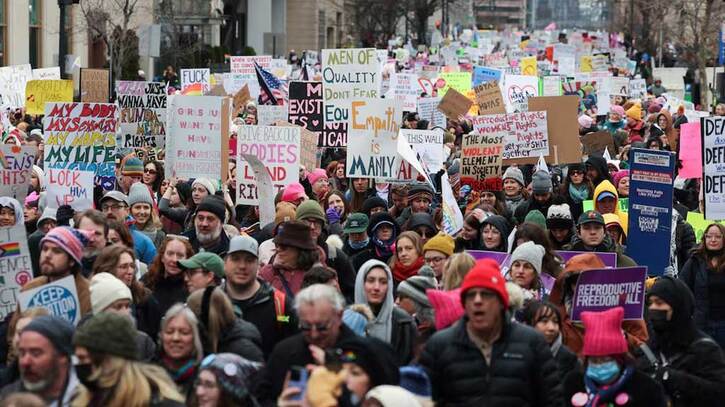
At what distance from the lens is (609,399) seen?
7199mm

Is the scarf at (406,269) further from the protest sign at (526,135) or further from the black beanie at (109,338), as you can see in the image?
the protest sign at (526,135)

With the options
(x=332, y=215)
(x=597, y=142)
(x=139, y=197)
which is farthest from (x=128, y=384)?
(x=597, y=142)

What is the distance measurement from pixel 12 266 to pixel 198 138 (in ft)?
19.0

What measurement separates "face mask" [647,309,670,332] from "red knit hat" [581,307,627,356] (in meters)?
0.54

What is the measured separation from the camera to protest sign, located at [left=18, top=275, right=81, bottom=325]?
7941 mm

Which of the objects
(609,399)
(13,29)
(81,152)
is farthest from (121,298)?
(13,29)

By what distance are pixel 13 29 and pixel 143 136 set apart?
22.2 meters

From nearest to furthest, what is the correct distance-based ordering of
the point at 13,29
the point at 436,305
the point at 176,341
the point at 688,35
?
the point at 176,341, the point at 436,305, the point at 13,29, the point at 688,35

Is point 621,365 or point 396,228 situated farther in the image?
point 396,228

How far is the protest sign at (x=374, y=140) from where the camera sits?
47.8ft

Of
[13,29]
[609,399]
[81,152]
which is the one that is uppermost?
[13,29]

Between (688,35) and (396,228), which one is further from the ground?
(688,35)

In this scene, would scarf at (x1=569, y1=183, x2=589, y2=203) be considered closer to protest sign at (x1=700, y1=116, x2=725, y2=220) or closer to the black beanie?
protest sign at (x1=700, y1=116, x2=725, y2=220)

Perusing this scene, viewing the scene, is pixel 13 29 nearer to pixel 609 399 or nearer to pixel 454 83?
pixel 454 83
